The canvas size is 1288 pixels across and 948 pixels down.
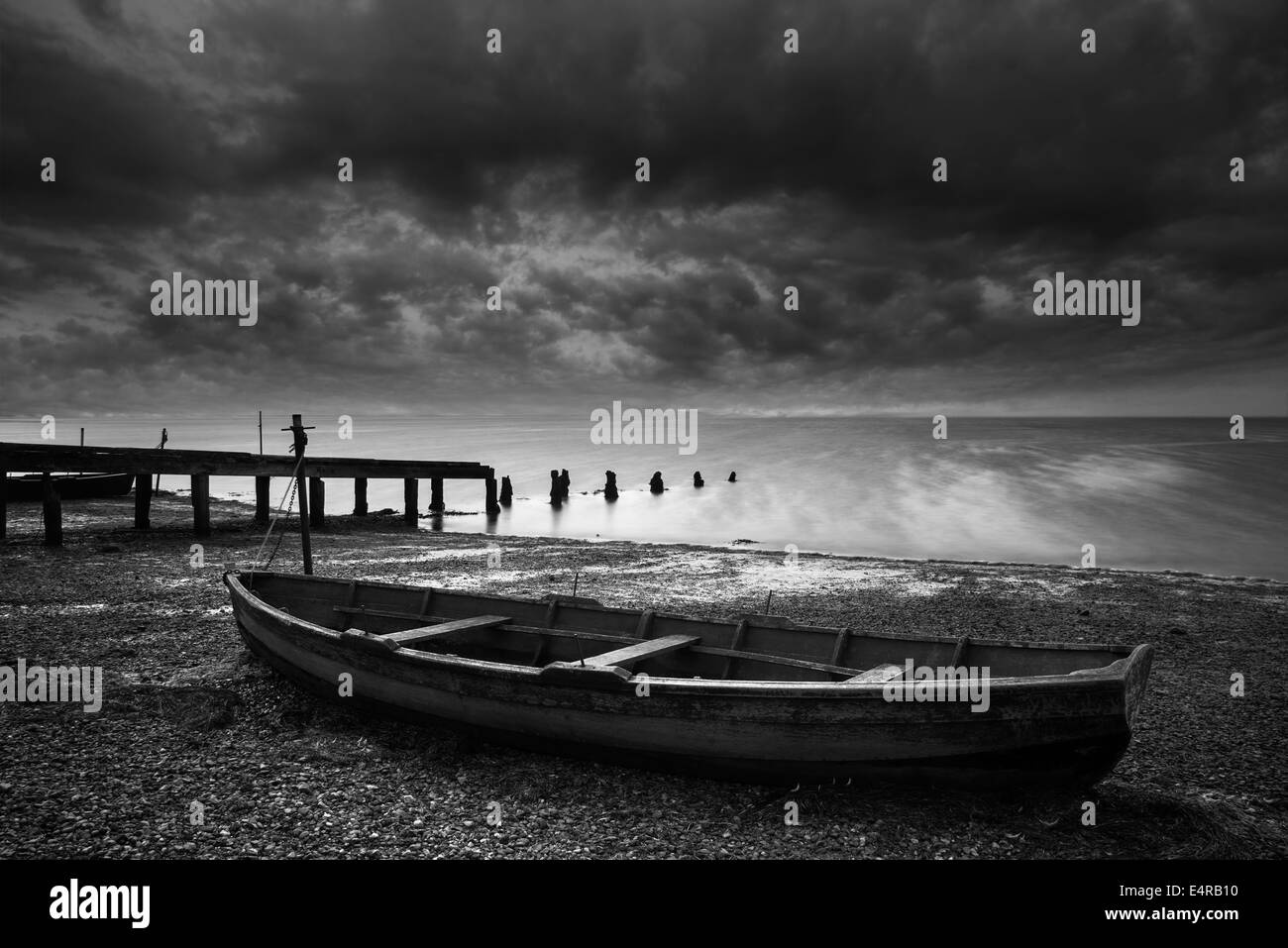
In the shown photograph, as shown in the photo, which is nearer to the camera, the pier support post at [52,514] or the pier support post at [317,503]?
the pier support post at [52,514]

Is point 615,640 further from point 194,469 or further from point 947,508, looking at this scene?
point 947,508

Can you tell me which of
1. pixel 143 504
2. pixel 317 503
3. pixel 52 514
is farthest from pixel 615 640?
pixel 143 504

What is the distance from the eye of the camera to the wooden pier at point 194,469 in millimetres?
17219

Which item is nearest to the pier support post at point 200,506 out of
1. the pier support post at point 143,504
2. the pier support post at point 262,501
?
the pier support post at point 143,504

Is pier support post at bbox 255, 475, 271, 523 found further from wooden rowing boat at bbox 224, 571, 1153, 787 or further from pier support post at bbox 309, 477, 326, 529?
wooden rowing boat at bbox 224, 571, 1153, 787

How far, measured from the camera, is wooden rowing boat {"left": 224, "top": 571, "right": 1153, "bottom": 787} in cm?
514

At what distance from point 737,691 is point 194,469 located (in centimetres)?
1848

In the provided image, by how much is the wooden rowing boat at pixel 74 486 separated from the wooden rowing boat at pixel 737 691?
2664cm

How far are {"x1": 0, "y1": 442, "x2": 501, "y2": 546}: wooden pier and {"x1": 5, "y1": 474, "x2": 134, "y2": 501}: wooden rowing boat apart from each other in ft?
32.9

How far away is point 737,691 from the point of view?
5500 mm

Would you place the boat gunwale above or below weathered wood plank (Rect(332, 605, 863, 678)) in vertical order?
above

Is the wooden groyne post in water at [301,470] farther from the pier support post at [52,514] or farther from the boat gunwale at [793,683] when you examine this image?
the pier support post at [52,514]

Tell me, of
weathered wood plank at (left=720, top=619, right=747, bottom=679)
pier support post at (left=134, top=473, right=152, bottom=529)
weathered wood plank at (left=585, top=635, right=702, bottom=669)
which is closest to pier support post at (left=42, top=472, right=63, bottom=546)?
pier support post at (left=134, top=473, right=152, bottom=529)
